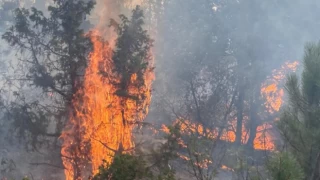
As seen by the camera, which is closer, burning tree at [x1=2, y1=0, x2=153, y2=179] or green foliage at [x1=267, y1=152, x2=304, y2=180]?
green foliage at [x1=267, y1=152, x2=304, y2=180]

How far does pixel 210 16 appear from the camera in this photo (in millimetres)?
21000

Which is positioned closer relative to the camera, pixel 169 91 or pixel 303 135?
pixel 303 135

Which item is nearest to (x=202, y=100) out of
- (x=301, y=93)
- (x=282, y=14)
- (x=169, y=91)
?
(x=169, y=91)

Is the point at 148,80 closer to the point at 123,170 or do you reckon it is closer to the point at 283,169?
the point at 123,170

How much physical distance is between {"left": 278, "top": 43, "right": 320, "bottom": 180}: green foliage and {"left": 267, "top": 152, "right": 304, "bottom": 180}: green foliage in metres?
0.93

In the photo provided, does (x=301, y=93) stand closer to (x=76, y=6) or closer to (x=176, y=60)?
(x=76, y=6)

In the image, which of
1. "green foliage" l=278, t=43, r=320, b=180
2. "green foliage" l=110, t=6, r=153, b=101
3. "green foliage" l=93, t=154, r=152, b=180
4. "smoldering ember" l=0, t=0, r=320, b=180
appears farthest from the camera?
"smoldering ember" l=0, t=0, r=320, b=180

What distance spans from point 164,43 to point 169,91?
297 cm

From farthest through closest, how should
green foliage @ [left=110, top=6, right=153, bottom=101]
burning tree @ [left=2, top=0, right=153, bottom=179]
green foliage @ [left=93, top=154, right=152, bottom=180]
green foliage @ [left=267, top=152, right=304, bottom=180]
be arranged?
burning tree @ [left=2, top=0, right=153, bottom=179] < green foliage @ [left=110, top=6, right=153, bottom=101] < green foliage @ [left=93, top=154, right=152, bottom=180] < green foliage @ [left=267, top=152, right=304, bottom=180]

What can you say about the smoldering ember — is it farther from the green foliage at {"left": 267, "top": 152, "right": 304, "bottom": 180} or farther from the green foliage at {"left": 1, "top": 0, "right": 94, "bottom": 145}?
the green foliage at {"left": 267, "top": 152, "right": 304, "bottom": 180}

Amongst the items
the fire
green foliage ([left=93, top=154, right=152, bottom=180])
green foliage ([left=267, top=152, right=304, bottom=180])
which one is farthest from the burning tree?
green foliage ([left=267, top=152, right=304, bottom=180])

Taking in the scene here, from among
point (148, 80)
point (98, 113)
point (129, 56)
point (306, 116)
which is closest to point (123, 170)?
point (306, 116)

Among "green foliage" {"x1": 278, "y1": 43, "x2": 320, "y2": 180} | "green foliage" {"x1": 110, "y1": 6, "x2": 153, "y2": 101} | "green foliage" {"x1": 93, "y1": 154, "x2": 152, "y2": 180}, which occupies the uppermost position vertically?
"green foliage" {"x1": 110, "y1": 6, "x2": 153, "y2": 101}

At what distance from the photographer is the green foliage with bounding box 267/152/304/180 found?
3971mm
